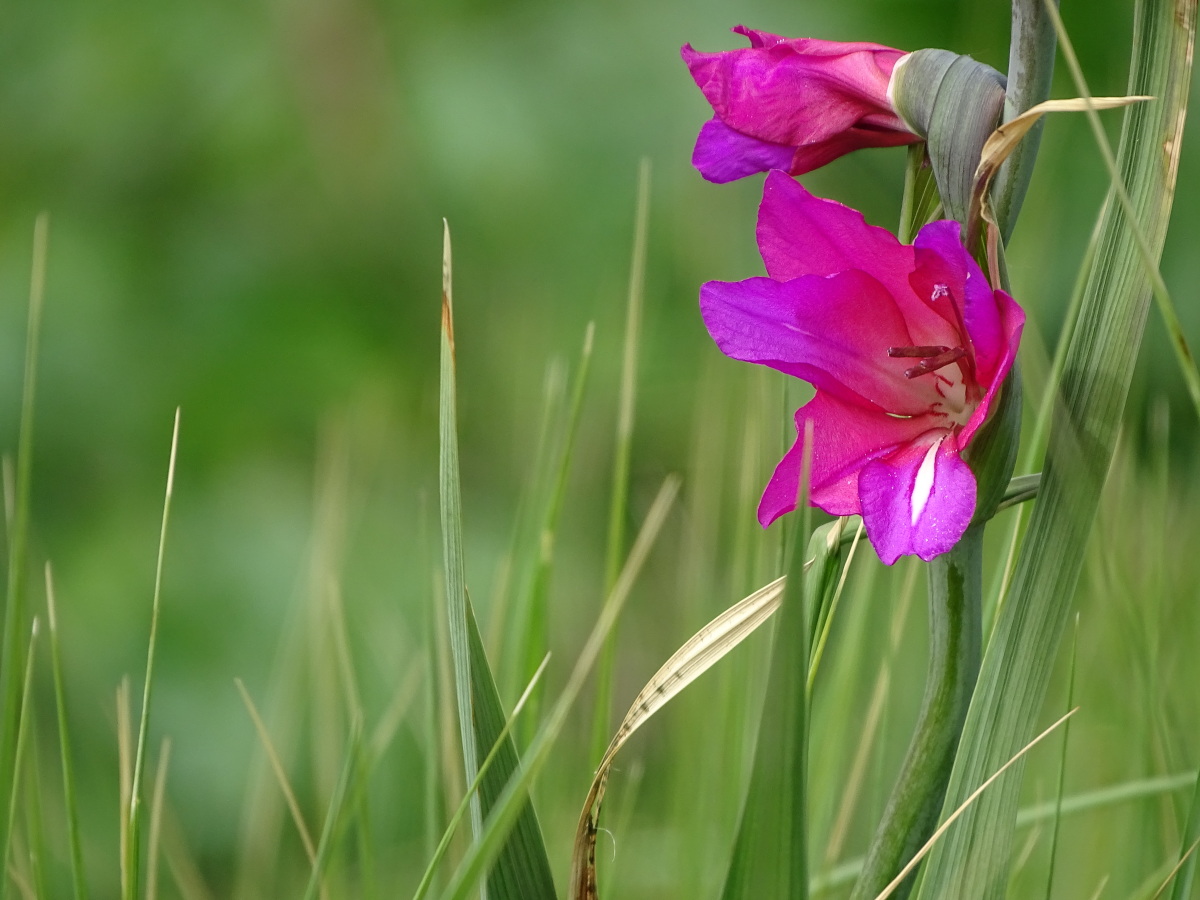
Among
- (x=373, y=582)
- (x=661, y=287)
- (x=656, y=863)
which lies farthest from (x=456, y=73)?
(x=656, y=863)

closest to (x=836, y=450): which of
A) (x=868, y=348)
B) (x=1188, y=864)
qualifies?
(x=868, y=348)

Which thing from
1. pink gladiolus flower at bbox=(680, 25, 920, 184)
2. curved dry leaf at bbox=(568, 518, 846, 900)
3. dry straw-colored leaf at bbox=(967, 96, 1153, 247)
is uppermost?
pink gladiolus flower at bbox=(680, 25, 920, 184)

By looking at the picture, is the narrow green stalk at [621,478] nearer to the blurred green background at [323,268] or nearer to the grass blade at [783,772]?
the grass blade at [783,772]

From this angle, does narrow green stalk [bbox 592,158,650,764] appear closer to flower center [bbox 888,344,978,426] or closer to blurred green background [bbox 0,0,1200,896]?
flower center [bbox 888,344,978,426]

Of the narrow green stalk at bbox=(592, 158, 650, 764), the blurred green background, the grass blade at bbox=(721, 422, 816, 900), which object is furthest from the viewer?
the blurred green background

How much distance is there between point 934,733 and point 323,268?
1.16 metres

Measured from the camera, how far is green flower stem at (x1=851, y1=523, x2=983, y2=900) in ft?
0.79

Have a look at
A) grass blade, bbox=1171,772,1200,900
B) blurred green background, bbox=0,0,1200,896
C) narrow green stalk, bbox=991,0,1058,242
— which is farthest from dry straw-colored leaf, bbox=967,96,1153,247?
blurred green background, bbox=0,0,1200,896

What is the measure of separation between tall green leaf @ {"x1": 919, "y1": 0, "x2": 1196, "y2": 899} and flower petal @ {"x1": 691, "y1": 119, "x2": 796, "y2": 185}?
0.07 metres

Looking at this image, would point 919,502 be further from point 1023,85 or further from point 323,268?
point 323,268

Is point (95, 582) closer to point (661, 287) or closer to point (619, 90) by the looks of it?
point (661, 287)

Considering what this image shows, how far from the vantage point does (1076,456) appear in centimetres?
24

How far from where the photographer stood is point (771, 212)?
0.23 m

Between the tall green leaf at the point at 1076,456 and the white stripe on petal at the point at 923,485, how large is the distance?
3 cm
